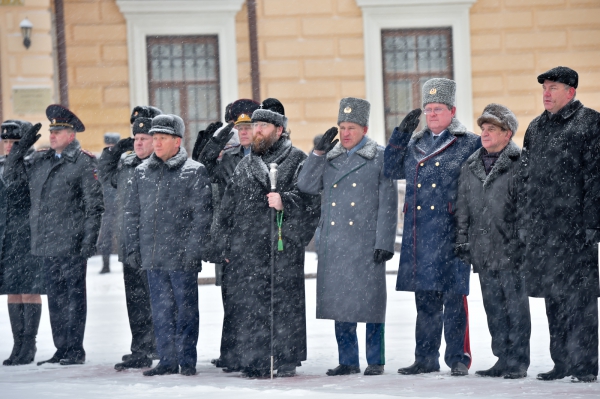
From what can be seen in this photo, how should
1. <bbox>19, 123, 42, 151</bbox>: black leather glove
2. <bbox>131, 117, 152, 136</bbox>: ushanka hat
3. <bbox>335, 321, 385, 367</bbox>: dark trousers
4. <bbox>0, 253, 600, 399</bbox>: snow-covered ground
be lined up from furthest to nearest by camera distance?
1. <bbox>19, 123, 42, 151</bbox>: black leather glove
2. <bbox>131, 117, 152, 136</bbox>: ushanka hat
3. <bbox>335, 321, 385, 367</bbox>: dark trousers
4. <bbox>0, 253, 600, 399</bbox>: snow-covered ground

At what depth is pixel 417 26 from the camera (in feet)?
55.9

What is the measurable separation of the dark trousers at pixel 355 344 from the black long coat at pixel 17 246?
97.6 inches

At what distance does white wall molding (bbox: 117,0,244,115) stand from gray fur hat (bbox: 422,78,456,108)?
31.0ft

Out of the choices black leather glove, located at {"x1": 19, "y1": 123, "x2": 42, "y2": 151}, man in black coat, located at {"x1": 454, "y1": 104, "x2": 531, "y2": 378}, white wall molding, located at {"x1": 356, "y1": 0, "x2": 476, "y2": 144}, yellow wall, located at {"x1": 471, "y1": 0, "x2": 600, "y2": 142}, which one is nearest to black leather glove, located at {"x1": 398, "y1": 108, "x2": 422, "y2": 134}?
man in black coat, located at {"x1": 454, "y1": 104, "x2": 531, "y2": 378}

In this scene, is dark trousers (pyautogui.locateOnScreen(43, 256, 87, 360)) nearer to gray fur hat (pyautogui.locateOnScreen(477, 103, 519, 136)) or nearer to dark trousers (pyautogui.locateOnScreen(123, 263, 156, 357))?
dark trousers (pyautogui.locateOnScreen(123, 263, 156, 357))

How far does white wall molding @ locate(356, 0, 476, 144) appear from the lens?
16891 mm

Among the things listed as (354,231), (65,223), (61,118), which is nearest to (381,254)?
(354,231)

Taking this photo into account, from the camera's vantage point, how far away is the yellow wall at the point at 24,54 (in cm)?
1575

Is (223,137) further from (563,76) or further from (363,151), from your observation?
(563,76)

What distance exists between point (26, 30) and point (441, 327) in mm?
10024

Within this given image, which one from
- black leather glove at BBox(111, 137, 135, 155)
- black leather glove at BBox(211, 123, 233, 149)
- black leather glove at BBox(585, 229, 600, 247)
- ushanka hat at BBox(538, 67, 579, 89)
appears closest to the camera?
black leather glove at BBox(585, 229, 600, 247)

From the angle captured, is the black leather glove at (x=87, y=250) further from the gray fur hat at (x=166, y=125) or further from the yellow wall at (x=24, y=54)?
the yellow wall at (x=24, y=54)

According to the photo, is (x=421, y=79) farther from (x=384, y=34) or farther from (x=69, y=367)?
(x=69, y=367)

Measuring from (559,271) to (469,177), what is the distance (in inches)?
32.1
